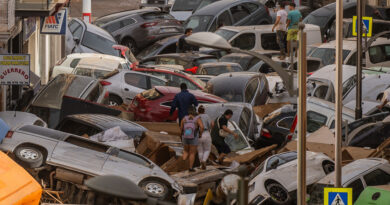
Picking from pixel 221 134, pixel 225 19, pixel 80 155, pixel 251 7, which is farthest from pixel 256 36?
pixel 80 155

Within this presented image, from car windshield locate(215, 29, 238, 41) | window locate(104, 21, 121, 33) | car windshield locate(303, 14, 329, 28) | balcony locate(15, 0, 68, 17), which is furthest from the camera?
window locate(104, 21, 121, 33)

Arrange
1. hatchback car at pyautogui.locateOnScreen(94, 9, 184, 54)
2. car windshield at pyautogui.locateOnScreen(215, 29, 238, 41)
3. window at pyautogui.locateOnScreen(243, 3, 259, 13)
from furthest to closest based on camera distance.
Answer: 1. window at pyautogui.locateOnScreen(243, 3, 259, 13)
2. hatchback car at pyautogui.locateOnScreen(94, 9, 184, 54)
3. car windshield at pyautogui.locateOnScreen(215, 29, 238, 41)

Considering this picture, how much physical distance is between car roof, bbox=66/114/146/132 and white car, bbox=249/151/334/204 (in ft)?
13.2

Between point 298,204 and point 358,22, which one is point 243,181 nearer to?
point 298,204

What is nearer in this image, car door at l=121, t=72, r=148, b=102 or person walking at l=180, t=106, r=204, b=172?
person walking at l=180, t=106, r=204, b=172

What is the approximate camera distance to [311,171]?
1866 centimetres

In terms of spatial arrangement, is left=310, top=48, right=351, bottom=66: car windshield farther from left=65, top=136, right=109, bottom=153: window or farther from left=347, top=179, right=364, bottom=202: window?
left=65, top=136, right=109, bottom=153: window

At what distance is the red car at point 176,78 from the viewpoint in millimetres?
29995

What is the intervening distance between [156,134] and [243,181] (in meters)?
12.8

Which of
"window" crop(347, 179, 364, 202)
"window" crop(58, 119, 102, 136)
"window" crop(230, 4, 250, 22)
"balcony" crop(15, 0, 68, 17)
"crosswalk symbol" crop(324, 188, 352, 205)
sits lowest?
"window" crop(347, 179, 364, 202)

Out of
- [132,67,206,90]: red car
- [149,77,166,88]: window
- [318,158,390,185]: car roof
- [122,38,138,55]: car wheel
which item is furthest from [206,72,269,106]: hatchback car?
[122,38,138,55]: car wheel

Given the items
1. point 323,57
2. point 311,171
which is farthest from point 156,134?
point 323,57

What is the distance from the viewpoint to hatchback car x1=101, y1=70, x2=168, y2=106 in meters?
28.5

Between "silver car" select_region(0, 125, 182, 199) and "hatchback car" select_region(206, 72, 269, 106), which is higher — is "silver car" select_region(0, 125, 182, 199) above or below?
above
